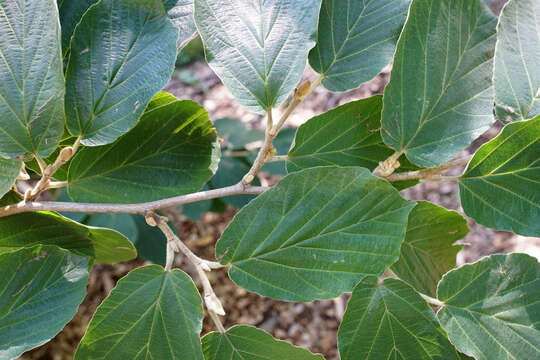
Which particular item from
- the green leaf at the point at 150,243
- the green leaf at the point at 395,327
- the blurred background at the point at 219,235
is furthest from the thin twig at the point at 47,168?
the green leaf at the point at 150,243

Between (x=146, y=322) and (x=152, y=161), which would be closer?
(x=146, y=322)

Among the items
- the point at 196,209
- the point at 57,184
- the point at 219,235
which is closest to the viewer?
the point at 57,184

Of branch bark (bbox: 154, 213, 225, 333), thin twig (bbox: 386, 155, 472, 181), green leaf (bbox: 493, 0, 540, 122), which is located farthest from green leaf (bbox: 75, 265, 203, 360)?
green leaf (bbox: 493, 0, 540, 122)

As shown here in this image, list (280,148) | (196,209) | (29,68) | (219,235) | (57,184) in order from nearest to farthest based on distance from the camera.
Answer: (29,68), (57,184), (280,148), (196,209), (219,235)

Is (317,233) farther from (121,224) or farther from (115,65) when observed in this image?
(121,224)

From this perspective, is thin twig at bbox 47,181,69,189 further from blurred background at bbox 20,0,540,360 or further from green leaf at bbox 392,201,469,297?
blurred background at bbox 20,0,540,360

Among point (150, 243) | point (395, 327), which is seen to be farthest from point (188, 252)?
point (150, 243)

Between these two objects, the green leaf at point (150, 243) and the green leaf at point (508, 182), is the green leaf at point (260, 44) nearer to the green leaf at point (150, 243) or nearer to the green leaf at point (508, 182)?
the green leaf at point (508, 182)
